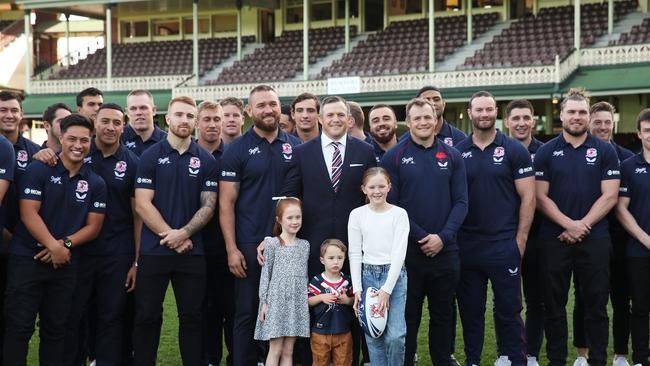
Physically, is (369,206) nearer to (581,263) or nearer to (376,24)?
(581,263)

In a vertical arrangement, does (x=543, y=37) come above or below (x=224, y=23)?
below

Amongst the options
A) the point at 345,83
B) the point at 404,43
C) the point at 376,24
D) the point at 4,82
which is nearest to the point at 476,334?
the point at 345,83

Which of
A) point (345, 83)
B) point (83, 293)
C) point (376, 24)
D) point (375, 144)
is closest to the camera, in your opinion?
point (83, 293)

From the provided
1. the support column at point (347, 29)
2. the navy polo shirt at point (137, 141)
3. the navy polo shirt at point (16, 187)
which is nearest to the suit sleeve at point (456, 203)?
the navy polo shirt at point (137, 141)

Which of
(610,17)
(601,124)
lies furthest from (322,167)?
(610,17)

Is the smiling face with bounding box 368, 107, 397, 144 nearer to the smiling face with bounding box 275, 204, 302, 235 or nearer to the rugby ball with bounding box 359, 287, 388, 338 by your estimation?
the smiling face with bounding box 275, 204, 302, 235

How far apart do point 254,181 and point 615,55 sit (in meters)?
19.3

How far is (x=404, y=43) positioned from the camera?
3027 centimetres

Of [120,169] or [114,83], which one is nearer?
[120,169]

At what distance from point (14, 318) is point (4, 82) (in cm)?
3724

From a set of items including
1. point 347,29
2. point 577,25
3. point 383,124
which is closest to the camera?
point 383,124

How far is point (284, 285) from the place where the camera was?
266 inches

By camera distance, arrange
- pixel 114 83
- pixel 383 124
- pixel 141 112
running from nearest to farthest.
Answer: pixel 141 112, pixel 383 124, pixel 114 83

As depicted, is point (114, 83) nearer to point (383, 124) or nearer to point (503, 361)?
point (383, 124)
